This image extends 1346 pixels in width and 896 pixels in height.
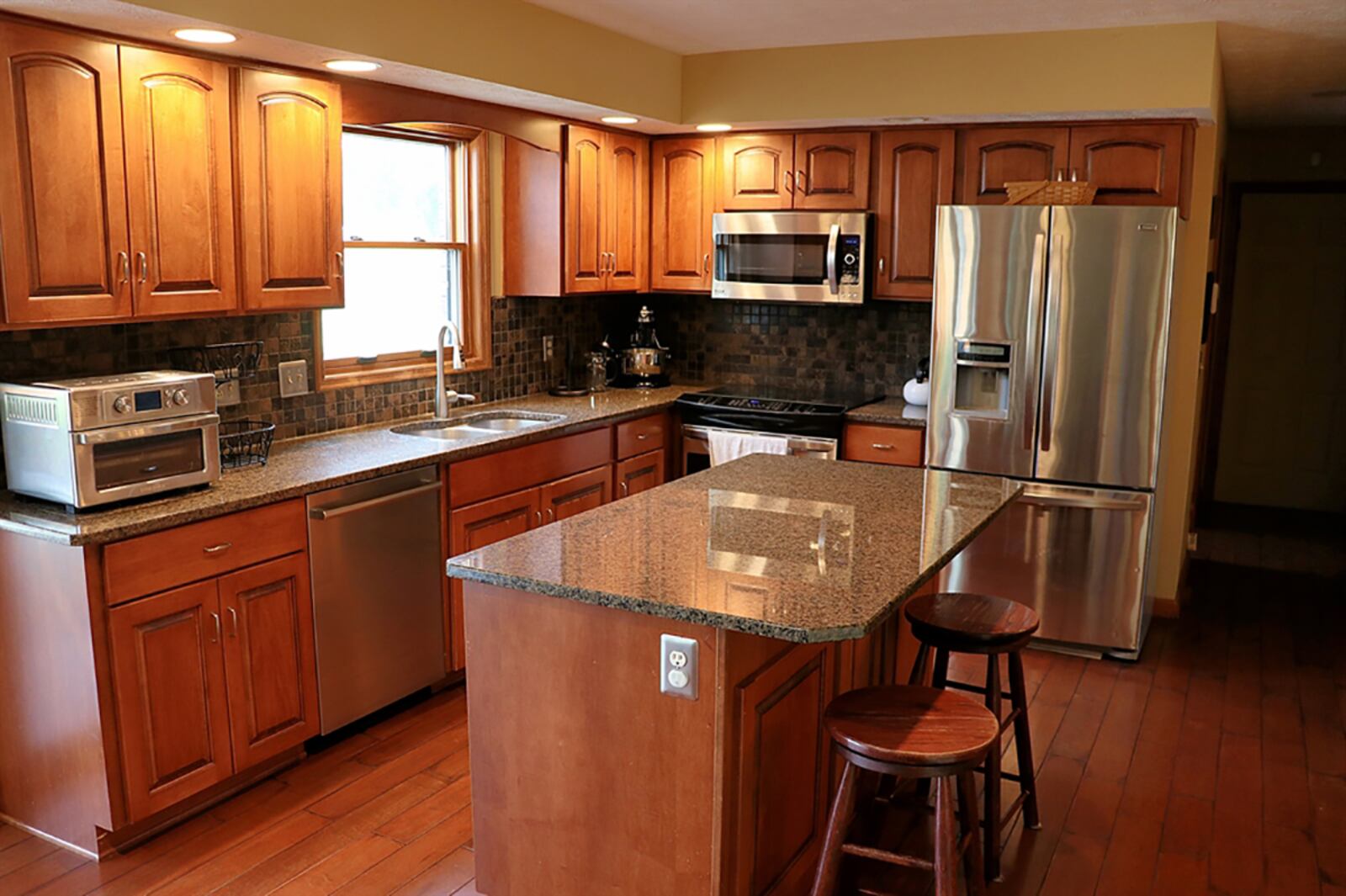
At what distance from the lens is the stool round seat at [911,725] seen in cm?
215

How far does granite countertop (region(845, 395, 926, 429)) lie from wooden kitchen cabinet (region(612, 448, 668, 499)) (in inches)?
34.7

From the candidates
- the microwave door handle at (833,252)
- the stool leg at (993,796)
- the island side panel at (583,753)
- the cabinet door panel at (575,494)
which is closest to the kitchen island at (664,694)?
the island side panel at (583,753)

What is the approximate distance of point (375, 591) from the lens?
351 cm

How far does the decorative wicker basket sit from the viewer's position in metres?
4.21

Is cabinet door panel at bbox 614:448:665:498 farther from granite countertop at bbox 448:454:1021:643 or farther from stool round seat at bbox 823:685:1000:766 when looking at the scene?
stool round seat at bbox 823:685:1000:766

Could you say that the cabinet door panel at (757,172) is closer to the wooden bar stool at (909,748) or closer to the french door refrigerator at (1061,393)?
the french door refrigerator at (1061,393)

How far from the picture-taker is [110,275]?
9.46ft

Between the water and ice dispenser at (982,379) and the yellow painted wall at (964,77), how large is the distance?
0.93 m

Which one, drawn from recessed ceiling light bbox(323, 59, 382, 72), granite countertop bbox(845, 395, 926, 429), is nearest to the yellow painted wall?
granite countertop bbox(845, 395, 926, 429)

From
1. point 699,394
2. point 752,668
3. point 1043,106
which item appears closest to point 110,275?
point 752,668

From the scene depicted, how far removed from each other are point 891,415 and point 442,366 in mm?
1880

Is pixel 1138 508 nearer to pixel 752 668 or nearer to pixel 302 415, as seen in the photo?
pixel 752 668

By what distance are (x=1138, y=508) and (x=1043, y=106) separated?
62.1 inches

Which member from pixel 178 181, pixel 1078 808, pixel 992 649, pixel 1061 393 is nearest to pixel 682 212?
pixel 1061 393
